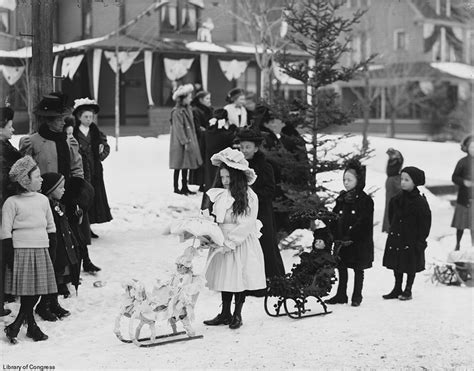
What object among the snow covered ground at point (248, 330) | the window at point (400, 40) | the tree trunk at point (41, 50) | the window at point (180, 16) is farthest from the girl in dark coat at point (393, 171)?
the window at point (400, 40)

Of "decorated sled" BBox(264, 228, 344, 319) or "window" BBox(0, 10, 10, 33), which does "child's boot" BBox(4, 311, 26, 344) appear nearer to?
"decorated sled" BBox(264, 228, 344, 319)

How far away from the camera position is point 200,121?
44.8 ft

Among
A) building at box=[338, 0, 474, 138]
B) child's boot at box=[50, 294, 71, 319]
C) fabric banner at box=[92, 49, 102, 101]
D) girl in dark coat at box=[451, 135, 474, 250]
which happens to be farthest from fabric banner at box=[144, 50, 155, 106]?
child's boot at box=[50, 294, 71, 319]

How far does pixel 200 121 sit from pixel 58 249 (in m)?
6.69

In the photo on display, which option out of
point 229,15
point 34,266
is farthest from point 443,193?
point 34,266

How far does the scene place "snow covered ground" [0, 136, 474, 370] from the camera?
6.36 metres

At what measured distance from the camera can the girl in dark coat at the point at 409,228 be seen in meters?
8.55

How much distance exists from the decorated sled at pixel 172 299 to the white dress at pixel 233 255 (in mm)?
240

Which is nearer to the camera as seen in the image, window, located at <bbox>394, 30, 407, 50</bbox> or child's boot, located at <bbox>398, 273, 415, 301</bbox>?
child's boot, located at <bbox>398, 273, 415, 301</bbox>

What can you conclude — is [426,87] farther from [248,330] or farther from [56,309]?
[56,309]

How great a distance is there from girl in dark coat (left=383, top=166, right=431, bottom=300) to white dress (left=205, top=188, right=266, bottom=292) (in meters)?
2.10

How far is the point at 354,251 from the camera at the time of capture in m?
8.30

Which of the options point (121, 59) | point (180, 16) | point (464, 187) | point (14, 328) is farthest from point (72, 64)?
point (14, 328)

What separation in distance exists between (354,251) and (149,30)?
14607 mm
